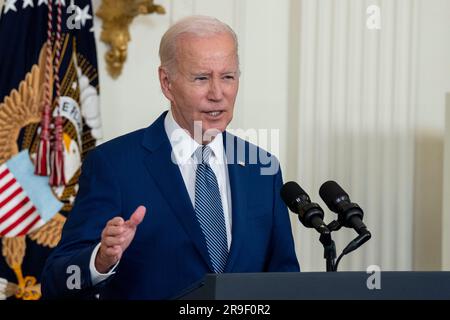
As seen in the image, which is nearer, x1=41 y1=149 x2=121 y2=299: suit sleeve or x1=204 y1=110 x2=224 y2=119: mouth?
x1=41 y1=149 x2=121 y2=299: suit sleeve

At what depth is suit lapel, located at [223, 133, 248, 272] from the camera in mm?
2418

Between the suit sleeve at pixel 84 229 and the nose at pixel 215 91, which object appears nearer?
the suit sleeve at pixel 84 229

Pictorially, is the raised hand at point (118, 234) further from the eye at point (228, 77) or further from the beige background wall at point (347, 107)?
the beige background wall at point (347, 107)

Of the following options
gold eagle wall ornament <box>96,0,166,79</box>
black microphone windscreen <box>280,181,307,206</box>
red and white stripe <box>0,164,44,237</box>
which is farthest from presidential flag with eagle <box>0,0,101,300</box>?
black microphone windscreen <box>280,181,307,206</box>

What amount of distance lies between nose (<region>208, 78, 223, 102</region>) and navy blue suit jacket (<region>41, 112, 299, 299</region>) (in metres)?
0.20

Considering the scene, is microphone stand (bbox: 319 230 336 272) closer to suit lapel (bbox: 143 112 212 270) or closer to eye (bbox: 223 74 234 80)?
suit lapel (bbox: 143 112 212 270)

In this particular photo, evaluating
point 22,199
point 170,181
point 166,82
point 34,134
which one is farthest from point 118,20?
point 170,181

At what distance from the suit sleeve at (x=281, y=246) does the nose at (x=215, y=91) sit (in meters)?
0.36

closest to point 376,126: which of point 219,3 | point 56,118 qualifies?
point 219,3

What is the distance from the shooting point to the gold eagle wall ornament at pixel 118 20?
4.11 m

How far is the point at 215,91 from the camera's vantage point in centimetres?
244

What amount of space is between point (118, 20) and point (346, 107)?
1.13m

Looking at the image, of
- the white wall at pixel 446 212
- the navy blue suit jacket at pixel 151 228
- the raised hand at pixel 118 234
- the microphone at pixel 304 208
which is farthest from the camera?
the white wall at pixel 446 212

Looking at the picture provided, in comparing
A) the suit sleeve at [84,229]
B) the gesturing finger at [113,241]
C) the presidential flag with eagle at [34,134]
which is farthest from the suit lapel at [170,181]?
the presidential flag with eagle at [34,134]
